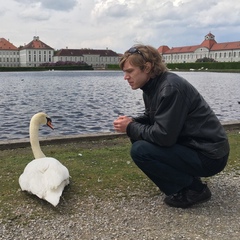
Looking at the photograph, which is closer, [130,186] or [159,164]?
[159,164]

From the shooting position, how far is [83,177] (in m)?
5.20

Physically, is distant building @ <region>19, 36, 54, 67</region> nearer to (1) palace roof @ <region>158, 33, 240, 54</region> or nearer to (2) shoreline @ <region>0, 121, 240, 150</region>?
(1) palace roof @ <region>158, 33, 240, 54</region>

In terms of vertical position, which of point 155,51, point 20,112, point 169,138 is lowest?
point 20,112

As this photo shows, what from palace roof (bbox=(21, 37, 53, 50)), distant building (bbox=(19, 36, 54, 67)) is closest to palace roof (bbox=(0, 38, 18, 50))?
distant building (bbox=(19, 36, 54, 67))

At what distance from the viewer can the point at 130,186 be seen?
15.9ft

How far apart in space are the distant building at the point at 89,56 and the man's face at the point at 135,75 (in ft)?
556

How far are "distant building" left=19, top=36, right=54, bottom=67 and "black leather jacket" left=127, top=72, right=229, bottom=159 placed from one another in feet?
565

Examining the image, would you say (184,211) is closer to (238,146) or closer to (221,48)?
(238,146)

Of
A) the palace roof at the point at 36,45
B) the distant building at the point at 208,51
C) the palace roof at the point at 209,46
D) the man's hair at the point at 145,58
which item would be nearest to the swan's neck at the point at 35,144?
the man's hair at the point at 145,58

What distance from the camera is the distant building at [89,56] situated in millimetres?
174550

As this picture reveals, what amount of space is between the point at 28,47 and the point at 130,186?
175 meters

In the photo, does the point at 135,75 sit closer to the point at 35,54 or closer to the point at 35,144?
the point at 35,144

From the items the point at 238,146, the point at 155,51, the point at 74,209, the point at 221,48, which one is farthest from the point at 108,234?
the point at 221,48

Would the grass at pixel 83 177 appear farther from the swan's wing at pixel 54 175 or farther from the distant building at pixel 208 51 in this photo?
the distant building at pixel 208 51
